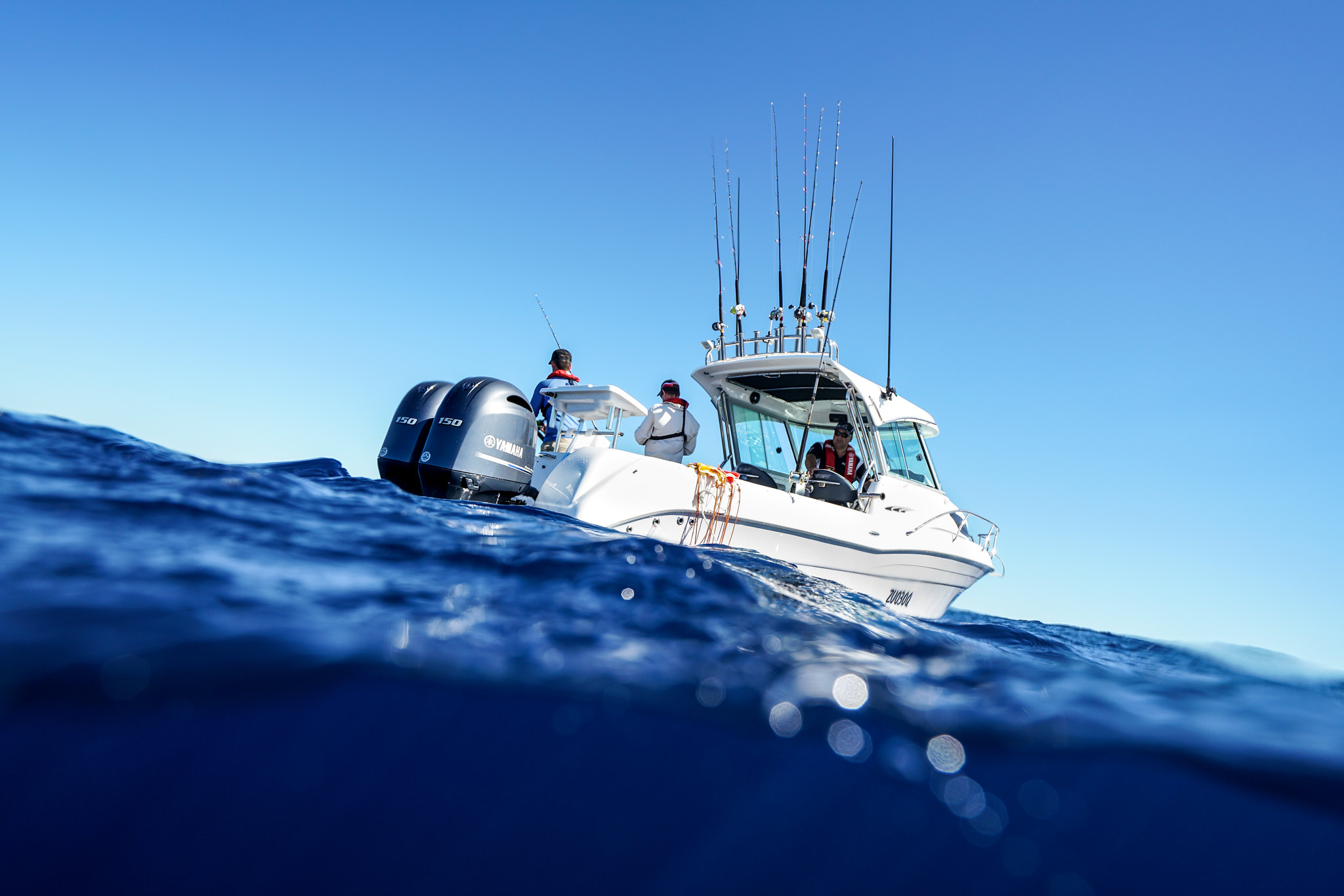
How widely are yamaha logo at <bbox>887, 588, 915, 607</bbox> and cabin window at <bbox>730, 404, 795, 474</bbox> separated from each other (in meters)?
2.06

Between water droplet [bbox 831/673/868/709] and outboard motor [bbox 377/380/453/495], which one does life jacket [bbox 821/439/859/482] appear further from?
water droplet [bbox 831/673/868/709]

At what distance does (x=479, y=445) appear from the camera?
4457mm

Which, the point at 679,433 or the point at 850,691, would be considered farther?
the point at 679,433

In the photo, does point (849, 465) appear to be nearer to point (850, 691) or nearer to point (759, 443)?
point (759, 443)

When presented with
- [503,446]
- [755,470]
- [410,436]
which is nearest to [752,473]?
[755,470]

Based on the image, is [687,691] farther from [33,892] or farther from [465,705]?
[33,892]

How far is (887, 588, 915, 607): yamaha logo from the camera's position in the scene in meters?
6.34

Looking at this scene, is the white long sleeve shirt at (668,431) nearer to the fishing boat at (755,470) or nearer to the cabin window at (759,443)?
the fishing boat at (755,470)

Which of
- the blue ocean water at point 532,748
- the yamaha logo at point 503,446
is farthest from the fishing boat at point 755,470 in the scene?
the blue ocean water at point 532,748

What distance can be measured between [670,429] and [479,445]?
2.19m

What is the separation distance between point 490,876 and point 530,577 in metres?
1.06

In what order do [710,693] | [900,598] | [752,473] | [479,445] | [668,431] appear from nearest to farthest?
[710,693]
[479,445]
[668,431]
[900,598]
[752,473]

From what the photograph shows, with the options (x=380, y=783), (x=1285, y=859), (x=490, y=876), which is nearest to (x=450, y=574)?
(x=380, y=783)

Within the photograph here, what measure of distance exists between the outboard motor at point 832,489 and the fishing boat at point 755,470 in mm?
15
